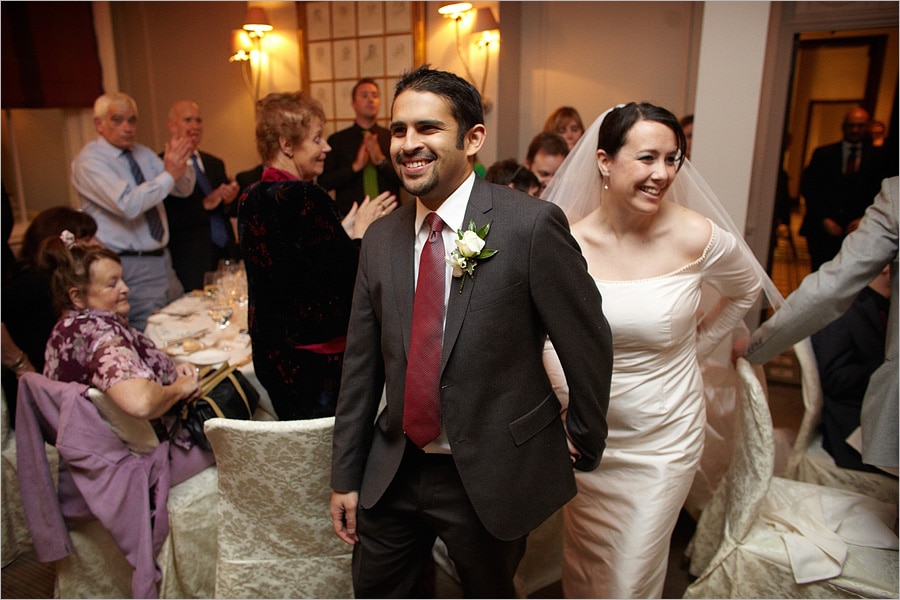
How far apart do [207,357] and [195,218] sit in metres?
1.80

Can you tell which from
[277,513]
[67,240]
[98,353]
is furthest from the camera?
[67,240]

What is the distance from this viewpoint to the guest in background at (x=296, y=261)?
1.80 meters

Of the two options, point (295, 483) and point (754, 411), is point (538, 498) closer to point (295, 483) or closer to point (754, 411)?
point (295, 483)

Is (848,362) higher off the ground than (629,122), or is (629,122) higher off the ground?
(629,122)

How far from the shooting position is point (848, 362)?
90.3 inches

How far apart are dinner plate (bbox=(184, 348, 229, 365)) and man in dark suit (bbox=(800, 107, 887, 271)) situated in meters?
3.92

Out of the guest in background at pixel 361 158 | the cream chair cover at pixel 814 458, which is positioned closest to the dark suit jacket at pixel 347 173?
the guest in background at pixel 361 158

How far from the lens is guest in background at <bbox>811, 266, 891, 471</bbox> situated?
2.20m

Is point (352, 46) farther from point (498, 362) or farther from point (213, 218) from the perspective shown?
point (498, 362)

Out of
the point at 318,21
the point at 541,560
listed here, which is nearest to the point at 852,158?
the point at 541,560

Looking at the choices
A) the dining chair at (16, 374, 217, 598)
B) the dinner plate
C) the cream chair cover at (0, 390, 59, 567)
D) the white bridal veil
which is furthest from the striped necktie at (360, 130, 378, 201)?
the dining chair at (16, 374, 217, 598)

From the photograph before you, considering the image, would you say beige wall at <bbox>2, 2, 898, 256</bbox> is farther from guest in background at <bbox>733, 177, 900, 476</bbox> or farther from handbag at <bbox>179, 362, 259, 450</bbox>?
handbag at <bbox>179, 362, 259, 450</bbox>

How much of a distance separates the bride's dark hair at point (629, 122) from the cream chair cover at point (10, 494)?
223 centimetres

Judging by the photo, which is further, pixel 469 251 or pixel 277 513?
pixel 277 513
